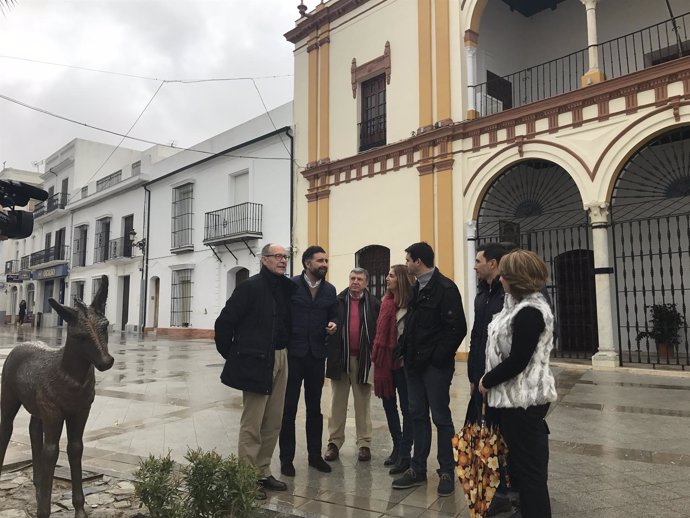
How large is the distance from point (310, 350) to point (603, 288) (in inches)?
288

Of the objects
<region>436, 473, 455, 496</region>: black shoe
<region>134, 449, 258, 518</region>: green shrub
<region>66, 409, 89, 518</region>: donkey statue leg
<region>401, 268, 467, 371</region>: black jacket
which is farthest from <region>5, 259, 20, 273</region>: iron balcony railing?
<region>436, 473, 455, 496</region>: black shoe

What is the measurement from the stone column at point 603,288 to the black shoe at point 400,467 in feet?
22.1

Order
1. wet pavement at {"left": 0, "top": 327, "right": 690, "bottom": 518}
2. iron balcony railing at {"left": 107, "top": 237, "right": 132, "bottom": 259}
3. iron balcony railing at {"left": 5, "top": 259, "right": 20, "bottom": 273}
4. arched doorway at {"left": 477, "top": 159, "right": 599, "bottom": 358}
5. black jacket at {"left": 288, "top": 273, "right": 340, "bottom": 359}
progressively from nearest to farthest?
wet pavement at {"left": 0, "top": 327, "right": 690, "bottom": 518}, black jacket at {"left": 288, "top": 273, "right": 340, "bottom": 359}, arched doorway at {"left": 477, "top": 159, "right": 599, "bottom": 358}, iron balcony railing at {"left": 107, "top": 237, "right": 132, "bottom": 259}, iron balcony railing at {"left": 5, "top": 259, "right": 20, "bottom": 273}

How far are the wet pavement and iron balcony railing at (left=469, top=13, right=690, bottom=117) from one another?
6558mm

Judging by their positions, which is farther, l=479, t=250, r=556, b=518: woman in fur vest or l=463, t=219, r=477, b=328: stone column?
l=463, t=219, r=477, b=328: stone column

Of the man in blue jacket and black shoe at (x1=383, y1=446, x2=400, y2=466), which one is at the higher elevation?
the man in blue jacket

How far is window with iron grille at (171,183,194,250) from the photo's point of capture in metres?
19.6

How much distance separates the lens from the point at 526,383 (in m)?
2.65

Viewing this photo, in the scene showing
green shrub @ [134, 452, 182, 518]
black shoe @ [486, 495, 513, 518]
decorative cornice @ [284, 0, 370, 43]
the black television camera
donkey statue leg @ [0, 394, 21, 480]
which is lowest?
black shoe @ [486, 495, 513, 518]

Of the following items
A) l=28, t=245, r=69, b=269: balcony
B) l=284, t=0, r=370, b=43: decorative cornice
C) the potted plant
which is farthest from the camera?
l=28, t=245, r=69, b=269: balcony

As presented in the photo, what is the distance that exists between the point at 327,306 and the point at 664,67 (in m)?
7.91

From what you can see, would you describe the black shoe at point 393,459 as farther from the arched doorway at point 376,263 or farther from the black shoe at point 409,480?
the arched doorway at point 376,263

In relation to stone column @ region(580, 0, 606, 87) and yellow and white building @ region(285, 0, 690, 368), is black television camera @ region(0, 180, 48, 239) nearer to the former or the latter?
yellow and white building @ region(285, 0, 690, 368)

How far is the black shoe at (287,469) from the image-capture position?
152 inches
